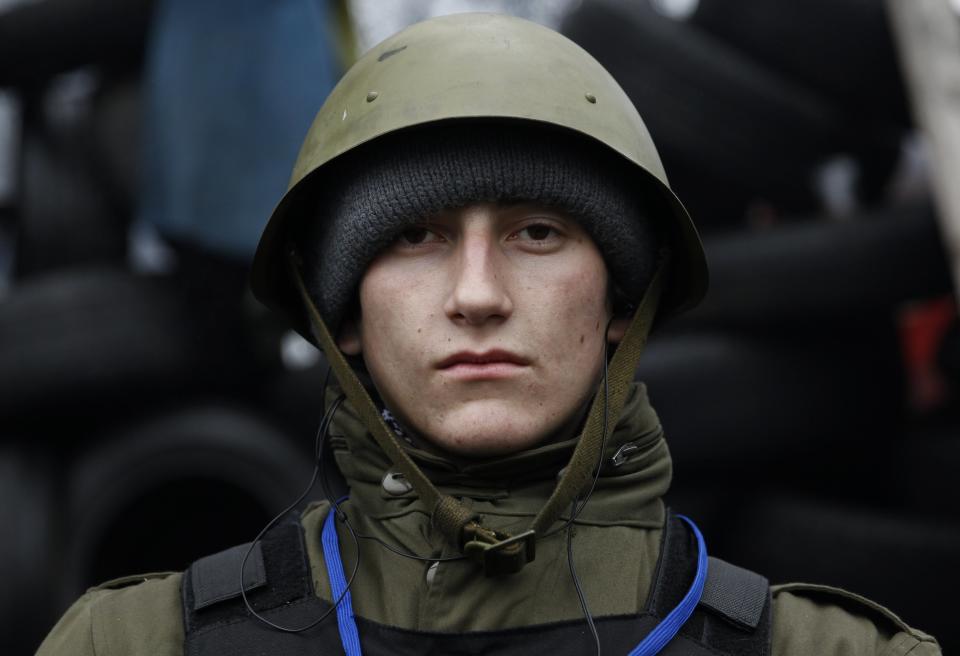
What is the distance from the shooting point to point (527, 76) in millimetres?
1576

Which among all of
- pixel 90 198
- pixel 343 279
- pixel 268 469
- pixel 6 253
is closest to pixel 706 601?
pixel 343 279

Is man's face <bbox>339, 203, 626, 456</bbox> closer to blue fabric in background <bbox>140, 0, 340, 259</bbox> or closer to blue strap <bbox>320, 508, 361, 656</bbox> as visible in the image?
blue strap <bbox>320, 508, 361, 656</bbox>

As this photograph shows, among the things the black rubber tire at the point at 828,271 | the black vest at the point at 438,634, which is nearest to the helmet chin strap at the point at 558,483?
the black vest at the point at 438,634

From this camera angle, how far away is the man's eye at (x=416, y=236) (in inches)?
60.9

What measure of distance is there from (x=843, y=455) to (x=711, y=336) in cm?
56

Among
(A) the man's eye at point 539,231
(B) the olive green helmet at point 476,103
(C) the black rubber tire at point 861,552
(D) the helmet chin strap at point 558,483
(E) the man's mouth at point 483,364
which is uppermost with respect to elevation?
(B) the olive green helmet at point 476,103

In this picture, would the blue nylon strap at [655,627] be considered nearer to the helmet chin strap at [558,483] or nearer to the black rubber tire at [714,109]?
the helmet chin strap at [558,483]

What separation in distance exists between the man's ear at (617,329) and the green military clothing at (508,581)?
0.14m

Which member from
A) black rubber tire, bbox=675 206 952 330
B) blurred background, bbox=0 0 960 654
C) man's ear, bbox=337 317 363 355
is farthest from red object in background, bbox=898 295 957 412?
man's ear, bbox=337 317 363 355

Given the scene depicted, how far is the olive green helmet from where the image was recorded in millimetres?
1534

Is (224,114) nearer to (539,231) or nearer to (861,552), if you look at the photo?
(539,231)

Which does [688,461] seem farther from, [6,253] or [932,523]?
[6,253]

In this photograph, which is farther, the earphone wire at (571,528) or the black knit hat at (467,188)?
the black knit hat at (467,188)

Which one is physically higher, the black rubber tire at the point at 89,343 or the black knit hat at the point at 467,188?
the black knit hat at the point at 467,188
